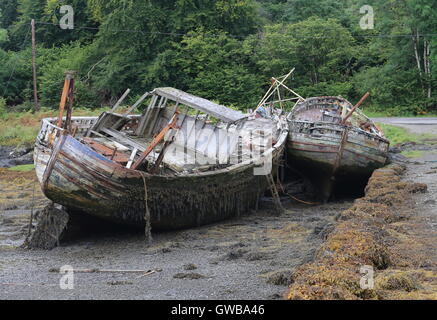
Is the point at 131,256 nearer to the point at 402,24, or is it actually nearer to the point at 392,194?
the point at 392,194

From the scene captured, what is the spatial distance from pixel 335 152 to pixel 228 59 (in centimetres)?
2467

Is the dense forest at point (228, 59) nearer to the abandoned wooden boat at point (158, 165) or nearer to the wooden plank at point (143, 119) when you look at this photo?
the abandoned wooden boat at point (158, 165)

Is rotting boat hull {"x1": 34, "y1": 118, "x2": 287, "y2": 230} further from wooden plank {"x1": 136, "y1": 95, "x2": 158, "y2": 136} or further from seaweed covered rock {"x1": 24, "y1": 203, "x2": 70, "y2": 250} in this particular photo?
wooden plank {"x1": 136, "y1": 95, "x2": 158, "y2": 136}

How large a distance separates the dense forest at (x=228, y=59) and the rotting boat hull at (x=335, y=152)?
19.2 m

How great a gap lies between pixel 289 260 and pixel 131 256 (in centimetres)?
341

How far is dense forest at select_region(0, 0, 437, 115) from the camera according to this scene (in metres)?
40.3

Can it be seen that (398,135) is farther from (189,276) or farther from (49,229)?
(189,276)

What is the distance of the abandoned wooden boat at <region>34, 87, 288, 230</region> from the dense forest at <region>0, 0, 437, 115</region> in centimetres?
2079

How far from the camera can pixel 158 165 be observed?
594 inches

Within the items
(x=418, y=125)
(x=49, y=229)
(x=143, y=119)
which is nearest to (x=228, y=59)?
(x=418, y=125)

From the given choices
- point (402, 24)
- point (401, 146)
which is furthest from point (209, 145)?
point (402, 24)

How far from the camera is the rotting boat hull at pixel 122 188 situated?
14477 mm
